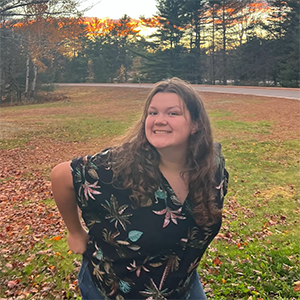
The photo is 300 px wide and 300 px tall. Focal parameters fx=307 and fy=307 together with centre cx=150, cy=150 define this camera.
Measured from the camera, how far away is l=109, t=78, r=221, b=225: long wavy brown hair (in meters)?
1.45

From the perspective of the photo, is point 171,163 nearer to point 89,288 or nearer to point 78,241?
point 78,241

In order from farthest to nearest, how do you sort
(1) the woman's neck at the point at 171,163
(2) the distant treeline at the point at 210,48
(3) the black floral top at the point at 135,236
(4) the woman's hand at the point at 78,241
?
1. (2) the distant treeline at the point at 210,48
2. (4) the woman's hand at the point at 78,241
3. (1) the woman's neck at the point at 171,163
4. (3) the black floral top at the point at 135,236

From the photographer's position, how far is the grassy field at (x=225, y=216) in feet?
11.1

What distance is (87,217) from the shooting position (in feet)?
5.04

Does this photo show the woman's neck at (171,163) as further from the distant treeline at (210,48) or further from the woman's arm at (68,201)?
the distant treeline at (210,48)

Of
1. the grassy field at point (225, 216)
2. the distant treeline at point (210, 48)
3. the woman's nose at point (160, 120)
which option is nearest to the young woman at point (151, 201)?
the woman's nose at point (160, 120)

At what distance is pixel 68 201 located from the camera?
5.24ft

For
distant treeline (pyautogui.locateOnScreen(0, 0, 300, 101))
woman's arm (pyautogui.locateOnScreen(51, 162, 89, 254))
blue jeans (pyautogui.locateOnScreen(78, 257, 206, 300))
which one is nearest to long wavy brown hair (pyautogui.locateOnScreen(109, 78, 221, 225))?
woman's arm (pyautogui.locateOnScreen(51, 162, 89, 254))

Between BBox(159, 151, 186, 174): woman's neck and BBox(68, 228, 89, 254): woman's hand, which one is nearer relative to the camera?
BBox(159, 151, 186, 174): woman's neck

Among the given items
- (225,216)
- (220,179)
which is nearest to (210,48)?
(225,216)

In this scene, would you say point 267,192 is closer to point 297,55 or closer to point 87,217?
point 87,217

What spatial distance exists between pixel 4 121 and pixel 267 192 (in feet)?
47.0

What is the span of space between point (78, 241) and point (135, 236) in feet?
1.46

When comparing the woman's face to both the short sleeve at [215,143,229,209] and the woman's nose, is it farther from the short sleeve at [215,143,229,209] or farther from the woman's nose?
the short sleeve at [215,143,229,209]
